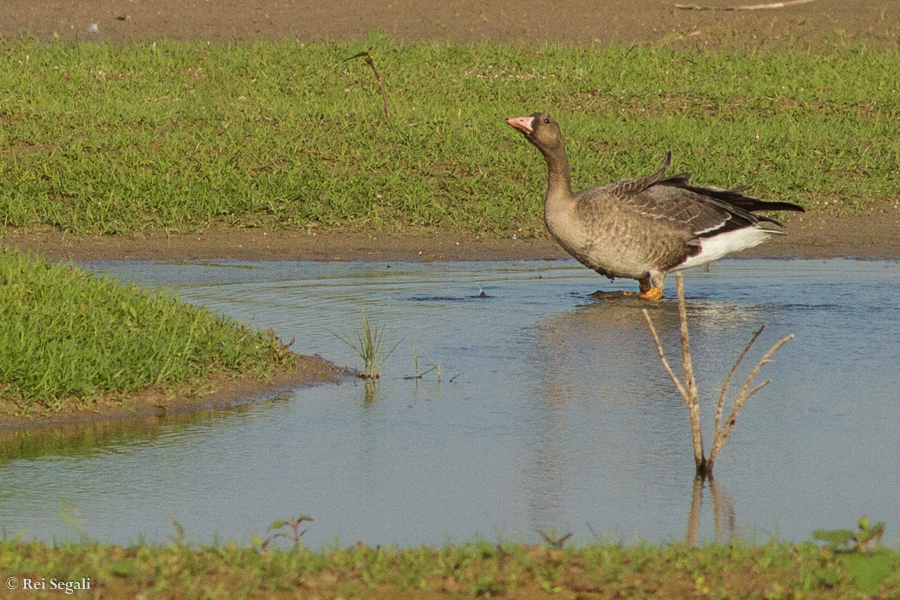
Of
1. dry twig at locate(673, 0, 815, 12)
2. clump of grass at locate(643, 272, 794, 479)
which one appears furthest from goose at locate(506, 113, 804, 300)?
dry twig at locate(673, 0, 815, 12)

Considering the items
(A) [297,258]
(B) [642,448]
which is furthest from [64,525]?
(A) [297,258]

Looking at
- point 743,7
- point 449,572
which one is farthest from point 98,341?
point 743,7

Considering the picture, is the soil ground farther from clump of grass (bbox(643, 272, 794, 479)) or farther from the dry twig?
clump of grass (bbox(643, 272, 794, 479))

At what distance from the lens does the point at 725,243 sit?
1010 centimetres

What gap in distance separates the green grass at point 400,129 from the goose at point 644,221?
243 centimetres

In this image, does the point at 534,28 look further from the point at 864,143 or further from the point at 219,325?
the point at 219,325

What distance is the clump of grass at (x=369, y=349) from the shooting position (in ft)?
24.8

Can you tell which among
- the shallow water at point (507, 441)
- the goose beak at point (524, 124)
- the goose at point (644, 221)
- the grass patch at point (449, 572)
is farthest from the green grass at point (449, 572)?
the goose beak at point (524, 124)

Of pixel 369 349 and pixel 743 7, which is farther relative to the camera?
pixel 743 7

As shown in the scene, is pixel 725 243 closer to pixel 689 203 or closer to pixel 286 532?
pixel 689 203

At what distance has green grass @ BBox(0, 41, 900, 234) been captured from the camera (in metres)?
12.6

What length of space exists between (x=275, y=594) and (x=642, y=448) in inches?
101

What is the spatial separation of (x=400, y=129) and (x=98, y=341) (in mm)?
7376

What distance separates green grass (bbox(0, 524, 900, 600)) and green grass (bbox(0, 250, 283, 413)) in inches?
104
